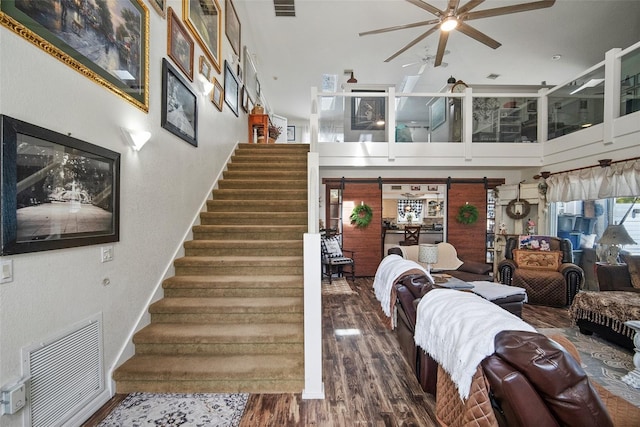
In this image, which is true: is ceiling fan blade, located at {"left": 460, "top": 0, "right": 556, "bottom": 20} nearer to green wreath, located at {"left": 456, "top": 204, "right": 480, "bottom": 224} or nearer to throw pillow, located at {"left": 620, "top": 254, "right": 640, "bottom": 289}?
throw pillow, located at {"left": 620, "top": 254, "right": 640, "bottom": 289}

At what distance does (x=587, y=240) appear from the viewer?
16.9ft

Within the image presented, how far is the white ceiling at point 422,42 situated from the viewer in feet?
15.6

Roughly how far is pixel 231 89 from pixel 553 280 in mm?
6116

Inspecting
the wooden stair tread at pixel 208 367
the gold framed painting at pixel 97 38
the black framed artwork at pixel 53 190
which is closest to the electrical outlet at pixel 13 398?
the black framed artwork at pixel 53 190

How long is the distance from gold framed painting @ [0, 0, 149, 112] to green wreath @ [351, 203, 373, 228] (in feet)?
15.6

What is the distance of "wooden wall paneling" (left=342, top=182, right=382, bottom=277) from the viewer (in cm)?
651

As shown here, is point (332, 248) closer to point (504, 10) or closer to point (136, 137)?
point (136, 137)

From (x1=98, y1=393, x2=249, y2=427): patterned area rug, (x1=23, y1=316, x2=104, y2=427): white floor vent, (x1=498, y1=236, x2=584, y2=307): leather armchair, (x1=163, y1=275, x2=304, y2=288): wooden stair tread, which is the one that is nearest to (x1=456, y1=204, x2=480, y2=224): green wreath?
(x1=498, y1=236, x2=584, y2=307): leather armchair

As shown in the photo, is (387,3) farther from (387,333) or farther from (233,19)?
(387,333)

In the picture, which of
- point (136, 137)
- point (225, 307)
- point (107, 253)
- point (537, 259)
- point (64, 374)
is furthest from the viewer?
point (537, 259)

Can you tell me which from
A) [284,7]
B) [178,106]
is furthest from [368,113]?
[178,106]

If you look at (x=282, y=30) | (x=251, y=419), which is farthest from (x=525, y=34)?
(x=251, y=419)

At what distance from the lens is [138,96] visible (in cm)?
235

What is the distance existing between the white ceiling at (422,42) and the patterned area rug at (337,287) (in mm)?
4997
